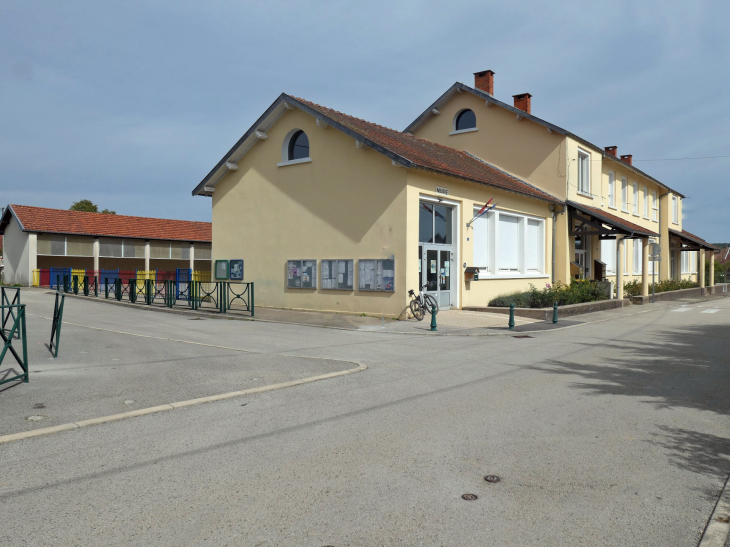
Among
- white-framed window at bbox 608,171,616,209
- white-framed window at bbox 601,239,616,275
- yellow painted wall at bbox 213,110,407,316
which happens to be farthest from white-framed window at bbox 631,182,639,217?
yellow painted wall at bbox 213,110,407,316

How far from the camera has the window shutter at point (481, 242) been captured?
20422 millimetres

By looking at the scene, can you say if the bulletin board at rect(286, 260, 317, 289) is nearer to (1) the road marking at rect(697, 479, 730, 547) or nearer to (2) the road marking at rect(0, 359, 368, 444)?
(2) the road marking at rect(0, 359, 368, 444)

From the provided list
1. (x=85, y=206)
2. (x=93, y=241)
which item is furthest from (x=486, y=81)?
(x=85, y=206)

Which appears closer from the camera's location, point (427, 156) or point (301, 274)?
point (427, 156)

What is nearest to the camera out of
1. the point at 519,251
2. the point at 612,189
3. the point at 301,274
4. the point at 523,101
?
the point at 301,274

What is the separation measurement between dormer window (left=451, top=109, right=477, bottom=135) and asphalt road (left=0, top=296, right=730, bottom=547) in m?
19.7

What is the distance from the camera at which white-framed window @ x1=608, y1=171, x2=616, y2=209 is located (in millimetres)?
30359

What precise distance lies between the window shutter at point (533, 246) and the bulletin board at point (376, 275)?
7.88 meters

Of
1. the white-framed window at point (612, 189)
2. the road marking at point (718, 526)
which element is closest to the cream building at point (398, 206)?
the white-framed window at point (612, 189)

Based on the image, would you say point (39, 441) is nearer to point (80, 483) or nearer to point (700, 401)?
point (80, 483)

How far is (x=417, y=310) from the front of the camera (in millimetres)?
17125

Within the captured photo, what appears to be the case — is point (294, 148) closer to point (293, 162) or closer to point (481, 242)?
point (293, 162)

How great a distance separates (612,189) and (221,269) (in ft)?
66.9

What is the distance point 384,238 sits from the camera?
17672mm
